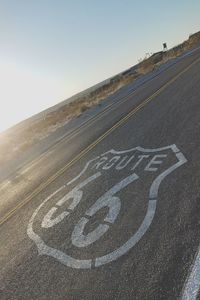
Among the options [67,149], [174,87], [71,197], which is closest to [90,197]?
[71,197]

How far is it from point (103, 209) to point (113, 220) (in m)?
0.58

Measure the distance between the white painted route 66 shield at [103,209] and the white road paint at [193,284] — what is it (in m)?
1.13

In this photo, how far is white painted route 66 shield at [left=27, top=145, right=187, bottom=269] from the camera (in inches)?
209

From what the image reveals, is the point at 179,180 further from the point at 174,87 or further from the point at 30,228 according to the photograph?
the point at 174,87

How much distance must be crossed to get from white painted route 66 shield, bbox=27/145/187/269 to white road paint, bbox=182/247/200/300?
44.5 inches

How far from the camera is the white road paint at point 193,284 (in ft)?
12.1

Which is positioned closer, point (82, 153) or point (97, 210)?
point (97, 210)

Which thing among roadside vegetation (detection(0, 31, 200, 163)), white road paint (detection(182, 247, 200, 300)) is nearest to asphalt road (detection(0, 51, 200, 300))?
white road paint (detection(182, 247, 200, 300))

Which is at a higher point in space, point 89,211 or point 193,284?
point 89,211

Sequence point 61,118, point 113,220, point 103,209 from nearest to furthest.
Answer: point 113,220 < point 103,209 < point 61,118

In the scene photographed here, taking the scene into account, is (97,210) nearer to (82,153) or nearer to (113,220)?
(113,220)

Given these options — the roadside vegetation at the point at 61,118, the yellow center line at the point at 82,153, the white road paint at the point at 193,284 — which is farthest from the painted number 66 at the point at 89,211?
the roadside vegetation at the point at 61,118

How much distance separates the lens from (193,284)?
3.84m

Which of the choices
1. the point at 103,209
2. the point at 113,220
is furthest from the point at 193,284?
the point at 103,209
